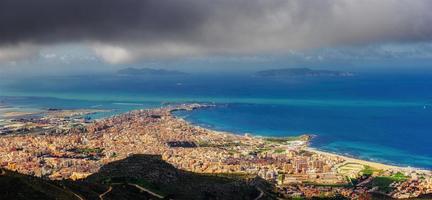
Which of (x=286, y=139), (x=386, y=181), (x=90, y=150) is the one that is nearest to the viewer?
(x=386, y=181)

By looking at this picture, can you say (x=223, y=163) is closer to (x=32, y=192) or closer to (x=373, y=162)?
(x=373, y=162)

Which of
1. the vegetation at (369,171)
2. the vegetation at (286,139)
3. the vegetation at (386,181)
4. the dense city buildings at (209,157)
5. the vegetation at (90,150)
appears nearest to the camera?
the vegetation at (386,181)

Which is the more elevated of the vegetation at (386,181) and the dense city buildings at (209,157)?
the dense city buildings at (209,157)

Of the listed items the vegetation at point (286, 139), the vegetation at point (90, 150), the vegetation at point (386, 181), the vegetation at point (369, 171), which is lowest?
the vegetation at point (386, 181)

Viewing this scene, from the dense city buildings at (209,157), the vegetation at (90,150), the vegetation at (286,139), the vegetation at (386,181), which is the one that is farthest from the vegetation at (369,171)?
the vegetation at (90,150)

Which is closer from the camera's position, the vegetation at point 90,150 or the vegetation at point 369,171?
the vegetation at point 369,171

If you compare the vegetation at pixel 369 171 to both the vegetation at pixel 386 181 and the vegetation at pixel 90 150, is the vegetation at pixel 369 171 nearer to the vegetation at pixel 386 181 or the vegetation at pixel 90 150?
the vegetation at pixel 386 181

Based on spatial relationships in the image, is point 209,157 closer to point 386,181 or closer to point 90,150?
point 90,150

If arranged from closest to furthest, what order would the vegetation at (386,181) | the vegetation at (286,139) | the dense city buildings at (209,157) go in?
the vegetation at (386,181) → the dense city buildings at (209,157) → the vegetation at (286,139)

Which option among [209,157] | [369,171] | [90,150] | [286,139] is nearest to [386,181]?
[369,171]

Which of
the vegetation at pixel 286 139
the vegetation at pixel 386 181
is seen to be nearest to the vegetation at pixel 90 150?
the vegetation at pixel 286 139

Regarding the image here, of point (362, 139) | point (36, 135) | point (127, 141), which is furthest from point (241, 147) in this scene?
point (36, 135)
